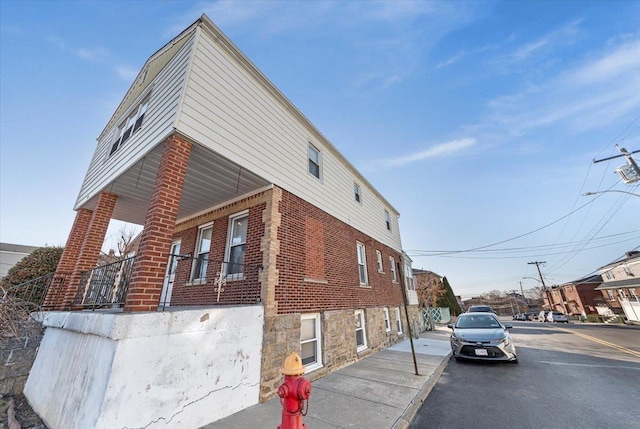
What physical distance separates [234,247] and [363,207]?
688 cm

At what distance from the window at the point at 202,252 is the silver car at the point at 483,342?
8.71m

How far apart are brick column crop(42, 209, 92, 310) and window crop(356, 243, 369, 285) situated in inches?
367

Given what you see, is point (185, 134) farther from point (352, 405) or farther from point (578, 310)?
point (578, 310)

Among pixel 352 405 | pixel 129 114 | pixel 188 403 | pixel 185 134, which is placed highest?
pixel 129 114

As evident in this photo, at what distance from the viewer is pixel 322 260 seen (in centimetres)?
790

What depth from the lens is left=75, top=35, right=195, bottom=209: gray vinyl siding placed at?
5.14 meters

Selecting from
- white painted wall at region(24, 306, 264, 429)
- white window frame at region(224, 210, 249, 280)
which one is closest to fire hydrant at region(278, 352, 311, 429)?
white painted wall at region(24, 306, 264, 429)

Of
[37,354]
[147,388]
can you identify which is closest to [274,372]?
[147,388]

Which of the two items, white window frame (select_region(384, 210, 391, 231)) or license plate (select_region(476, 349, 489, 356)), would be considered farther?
white window frame (select_region(384, 210, 391, 231))

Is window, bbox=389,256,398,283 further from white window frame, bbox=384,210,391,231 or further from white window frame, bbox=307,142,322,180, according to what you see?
white window frame, bbox=307,142,322,180

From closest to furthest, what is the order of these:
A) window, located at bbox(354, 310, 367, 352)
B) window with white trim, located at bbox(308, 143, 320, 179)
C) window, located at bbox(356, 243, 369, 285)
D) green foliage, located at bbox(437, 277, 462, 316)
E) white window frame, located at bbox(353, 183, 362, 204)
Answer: window with white trim, located at bbox(308, 143, 320, 179), window, located at bbox(354, 310, 367, 352), window, located at bbox(356, 243, 369, 285), white window frame, located at bbox(353, 183, 362, 204), green foliage, located at bbox(437, 277, 462, 316)

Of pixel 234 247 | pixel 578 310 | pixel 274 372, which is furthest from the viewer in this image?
pixel 578 310

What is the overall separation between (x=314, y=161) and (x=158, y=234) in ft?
19.3

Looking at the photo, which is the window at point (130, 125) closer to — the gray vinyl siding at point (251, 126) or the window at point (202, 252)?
the gray vinyl siding at point (251, 126)
